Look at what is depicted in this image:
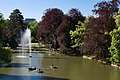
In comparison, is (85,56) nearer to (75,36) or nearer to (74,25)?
(75,36)

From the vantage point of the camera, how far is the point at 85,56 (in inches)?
2373

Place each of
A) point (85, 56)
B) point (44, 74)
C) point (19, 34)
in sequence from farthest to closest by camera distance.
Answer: point (19, 34) → point (85, 56) → point (44, 74)

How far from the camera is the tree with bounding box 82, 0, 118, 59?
161 feet

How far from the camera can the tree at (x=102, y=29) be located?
49.0m

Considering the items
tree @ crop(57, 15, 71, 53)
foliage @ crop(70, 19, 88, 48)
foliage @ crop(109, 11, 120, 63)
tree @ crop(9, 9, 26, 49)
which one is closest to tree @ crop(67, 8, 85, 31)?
tree @ crop(57, 15, 71, 53)

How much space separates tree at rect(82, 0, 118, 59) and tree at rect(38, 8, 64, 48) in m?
23.2

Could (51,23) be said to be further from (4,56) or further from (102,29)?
(4,56)

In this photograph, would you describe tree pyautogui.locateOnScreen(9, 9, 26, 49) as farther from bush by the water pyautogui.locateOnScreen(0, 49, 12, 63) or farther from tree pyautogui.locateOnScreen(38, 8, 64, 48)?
bush by the water pyautogui.locateOnScreen(0, 49, 12, 63)

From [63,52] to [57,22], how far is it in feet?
32.2

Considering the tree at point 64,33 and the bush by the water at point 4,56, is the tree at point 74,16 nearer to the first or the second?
the tree at point 64,33

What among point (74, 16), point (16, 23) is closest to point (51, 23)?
point (74, 16)

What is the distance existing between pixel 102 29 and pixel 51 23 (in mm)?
26262

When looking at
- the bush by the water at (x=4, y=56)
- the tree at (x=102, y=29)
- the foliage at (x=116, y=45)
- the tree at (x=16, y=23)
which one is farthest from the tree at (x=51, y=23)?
the bush by the water at (x=4, y=56)

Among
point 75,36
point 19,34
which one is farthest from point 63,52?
point 19,34
